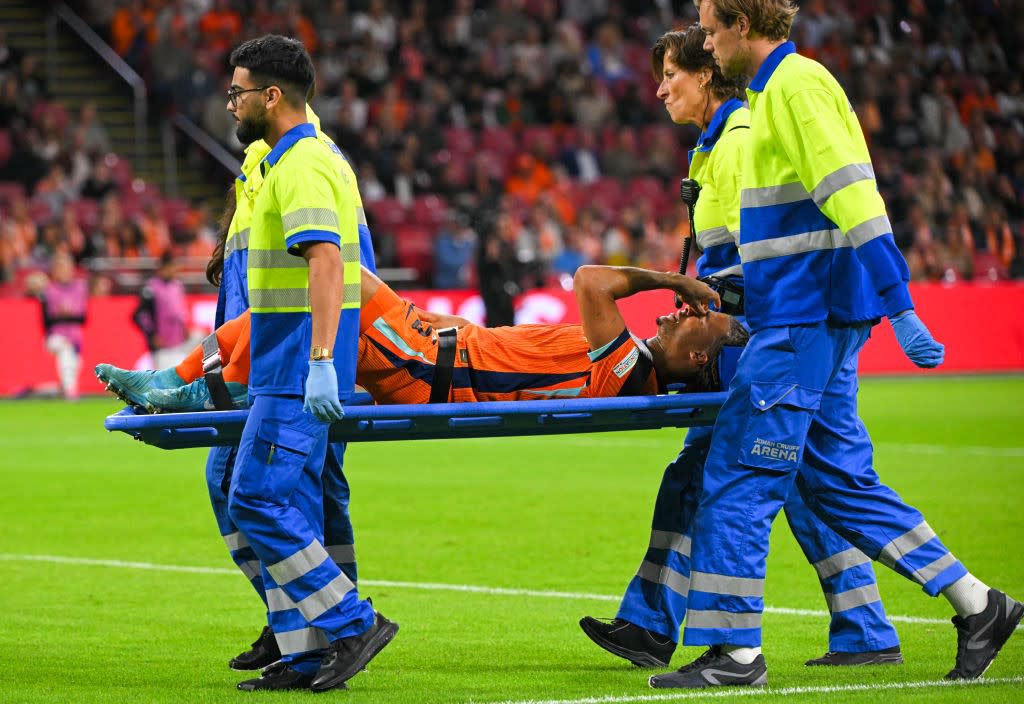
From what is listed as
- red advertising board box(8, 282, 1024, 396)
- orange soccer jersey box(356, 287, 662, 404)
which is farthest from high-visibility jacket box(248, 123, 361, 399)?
red advertising board box(8, 282, 1024, 396)

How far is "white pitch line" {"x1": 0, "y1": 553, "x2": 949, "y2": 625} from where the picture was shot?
730 cm

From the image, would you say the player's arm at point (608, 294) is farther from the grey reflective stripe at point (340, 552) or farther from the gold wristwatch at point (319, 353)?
the grey reflective stripe at point (340, 552)

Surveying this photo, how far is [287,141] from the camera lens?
5590mm

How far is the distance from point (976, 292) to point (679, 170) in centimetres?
623

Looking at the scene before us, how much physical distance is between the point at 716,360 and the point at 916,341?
120cm

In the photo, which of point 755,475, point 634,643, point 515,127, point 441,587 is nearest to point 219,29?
point 515,127

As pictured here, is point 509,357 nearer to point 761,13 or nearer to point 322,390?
point 322,390

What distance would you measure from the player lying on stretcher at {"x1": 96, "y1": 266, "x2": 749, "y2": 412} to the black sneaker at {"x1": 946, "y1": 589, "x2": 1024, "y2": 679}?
1.32m

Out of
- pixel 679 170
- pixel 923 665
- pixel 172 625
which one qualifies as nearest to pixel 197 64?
pixel 679 170

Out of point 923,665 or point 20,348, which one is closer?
point 923,665

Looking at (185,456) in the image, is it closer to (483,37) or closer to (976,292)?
(976,292)

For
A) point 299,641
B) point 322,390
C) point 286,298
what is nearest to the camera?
point 322,390

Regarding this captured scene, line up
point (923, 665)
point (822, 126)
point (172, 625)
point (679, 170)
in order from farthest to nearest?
point (679, 170) → point (172, 625) → point (923, 665) → point (822, 126)

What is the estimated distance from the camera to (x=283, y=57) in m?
5.62
